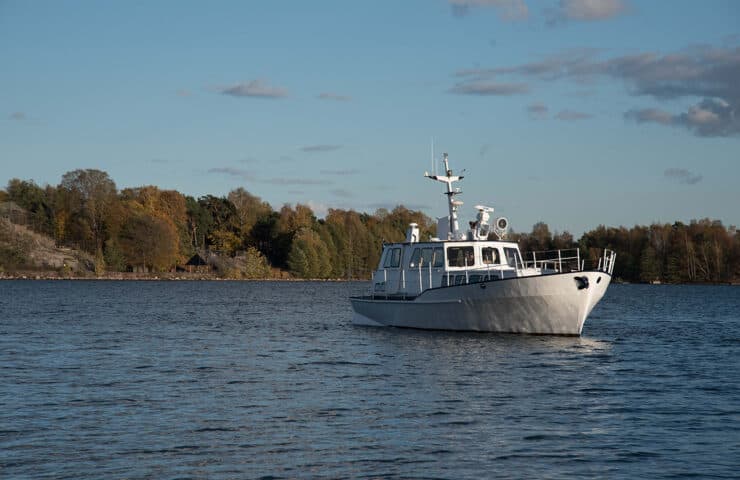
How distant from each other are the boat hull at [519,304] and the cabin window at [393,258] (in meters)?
4.36

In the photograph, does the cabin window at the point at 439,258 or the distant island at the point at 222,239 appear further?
the distant island at the point at 222,239

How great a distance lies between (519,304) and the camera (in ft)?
122

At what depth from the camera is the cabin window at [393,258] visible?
44500 millimetres

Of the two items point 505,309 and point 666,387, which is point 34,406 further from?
point 505,309

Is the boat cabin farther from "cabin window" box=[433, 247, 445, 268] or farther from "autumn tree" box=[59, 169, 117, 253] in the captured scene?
"autumn tree" box=[59, 169, 117, 253]

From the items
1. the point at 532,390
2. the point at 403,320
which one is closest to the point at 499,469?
the point at 532,390

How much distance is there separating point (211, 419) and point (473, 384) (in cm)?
866

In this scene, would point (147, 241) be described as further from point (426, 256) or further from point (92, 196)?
point (426, 256)

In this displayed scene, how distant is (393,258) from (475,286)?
26.8ft

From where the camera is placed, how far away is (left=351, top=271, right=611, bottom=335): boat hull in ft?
119

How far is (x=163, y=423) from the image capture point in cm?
1958

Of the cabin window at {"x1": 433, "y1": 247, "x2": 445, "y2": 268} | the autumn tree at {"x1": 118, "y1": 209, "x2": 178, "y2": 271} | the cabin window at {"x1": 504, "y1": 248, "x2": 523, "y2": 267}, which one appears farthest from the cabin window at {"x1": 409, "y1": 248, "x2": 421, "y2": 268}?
the autumn tree at {"x1": 118, "y1": 209, "x2": 178, "y2": 271}

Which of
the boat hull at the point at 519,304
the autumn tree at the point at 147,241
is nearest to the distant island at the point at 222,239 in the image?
the autumn tree at the point at 147,241

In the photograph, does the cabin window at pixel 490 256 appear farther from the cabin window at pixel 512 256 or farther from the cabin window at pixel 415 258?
the cabin window at pixel 415 258
